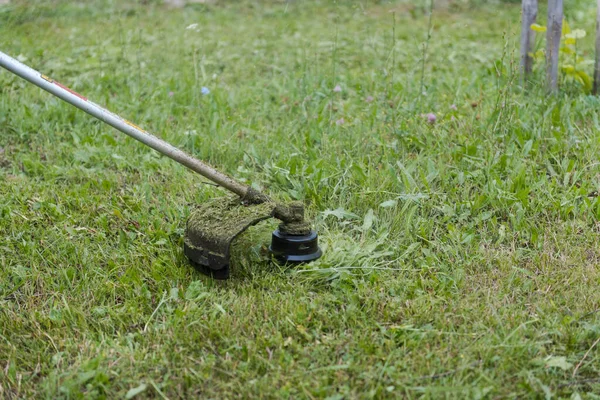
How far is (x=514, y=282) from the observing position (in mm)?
2529

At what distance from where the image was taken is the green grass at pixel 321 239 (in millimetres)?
2117

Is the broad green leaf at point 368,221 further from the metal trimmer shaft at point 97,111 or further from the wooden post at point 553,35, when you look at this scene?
the wooden post at point 553,35

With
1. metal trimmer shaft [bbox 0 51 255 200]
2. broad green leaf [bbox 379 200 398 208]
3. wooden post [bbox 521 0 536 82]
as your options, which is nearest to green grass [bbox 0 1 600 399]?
broad green leaf [bbox 379 200 398 208]

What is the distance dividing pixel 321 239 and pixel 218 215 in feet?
1.44

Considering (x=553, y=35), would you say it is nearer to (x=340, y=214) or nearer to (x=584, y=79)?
(x=584, y=79)

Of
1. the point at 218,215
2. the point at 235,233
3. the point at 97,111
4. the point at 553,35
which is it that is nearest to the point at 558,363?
the point at 235,233

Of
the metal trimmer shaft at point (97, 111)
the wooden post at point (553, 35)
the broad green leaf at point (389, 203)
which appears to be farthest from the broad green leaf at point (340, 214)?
the wooden post at point (553, 35)

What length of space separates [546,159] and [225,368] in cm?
191

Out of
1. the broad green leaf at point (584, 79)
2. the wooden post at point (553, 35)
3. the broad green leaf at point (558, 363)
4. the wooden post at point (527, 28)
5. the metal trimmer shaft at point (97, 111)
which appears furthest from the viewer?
the wooden post at point (527, 28)

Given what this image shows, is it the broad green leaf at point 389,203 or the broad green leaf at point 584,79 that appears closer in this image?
the broad green leaf at point 389,203

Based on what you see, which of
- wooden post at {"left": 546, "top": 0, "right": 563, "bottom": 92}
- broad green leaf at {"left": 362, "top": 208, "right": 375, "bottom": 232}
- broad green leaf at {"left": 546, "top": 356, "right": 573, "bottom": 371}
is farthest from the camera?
wooden post at {"left": 546, "top": 0, "right": 563, "bottom": 92}

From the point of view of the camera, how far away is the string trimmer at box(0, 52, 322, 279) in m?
2.48

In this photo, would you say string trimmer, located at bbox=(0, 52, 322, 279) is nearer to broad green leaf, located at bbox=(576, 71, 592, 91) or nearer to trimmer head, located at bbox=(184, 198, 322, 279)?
trimmer head, located at bbox=(184, 198, 322, 279)

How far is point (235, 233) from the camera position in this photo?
8.05 feet
